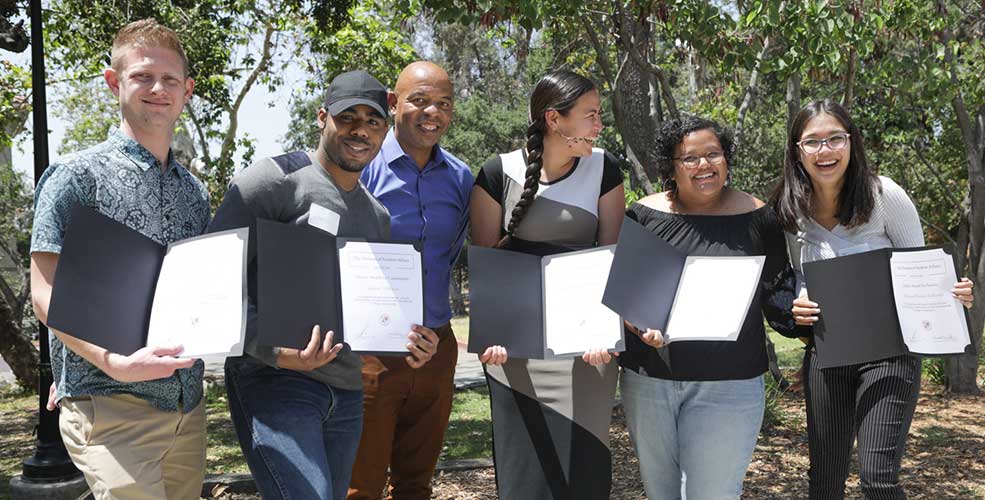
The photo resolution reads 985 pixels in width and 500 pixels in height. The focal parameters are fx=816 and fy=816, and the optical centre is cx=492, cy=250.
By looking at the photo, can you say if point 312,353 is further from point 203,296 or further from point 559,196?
point 559,196

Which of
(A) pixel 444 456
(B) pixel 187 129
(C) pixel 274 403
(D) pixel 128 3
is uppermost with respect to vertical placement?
(B) pixel 187 129

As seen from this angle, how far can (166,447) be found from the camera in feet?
8.55

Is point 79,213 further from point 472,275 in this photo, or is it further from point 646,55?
point 646,55

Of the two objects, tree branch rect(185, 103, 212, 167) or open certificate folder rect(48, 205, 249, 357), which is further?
tree branch rect(185, 103, 212, 167)

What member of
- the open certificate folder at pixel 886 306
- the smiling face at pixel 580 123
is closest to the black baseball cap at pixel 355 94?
the smiling face at pixel 580 123

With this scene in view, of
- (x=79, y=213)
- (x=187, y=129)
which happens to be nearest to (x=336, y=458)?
(x=79, y=213)

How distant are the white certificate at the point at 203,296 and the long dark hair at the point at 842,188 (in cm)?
225

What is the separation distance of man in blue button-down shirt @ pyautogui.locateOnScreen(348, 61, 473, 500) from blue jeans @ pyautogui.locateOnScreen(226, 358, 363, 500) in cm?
59

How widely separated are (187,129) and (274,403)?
61.2ft

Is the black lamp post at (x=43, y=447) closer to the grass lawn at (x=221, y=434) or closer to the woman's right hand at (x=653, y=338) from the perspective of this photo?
the grass lawn at (x=221, y=434)

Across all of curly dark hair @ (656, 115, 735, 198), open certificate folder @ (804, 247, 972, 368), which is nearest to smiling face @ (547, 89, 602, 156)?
curly dark hair @ (656, 115, 735, 198)

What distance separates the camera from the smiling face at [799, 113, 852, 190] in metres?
3.44

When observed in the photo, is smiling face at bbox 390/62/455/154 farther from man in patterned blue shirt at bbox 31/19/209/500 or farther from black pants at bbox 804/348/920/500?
black pants at bbox 804/348/920/500

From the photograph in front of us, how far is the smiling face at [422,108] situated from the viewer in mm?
3656
